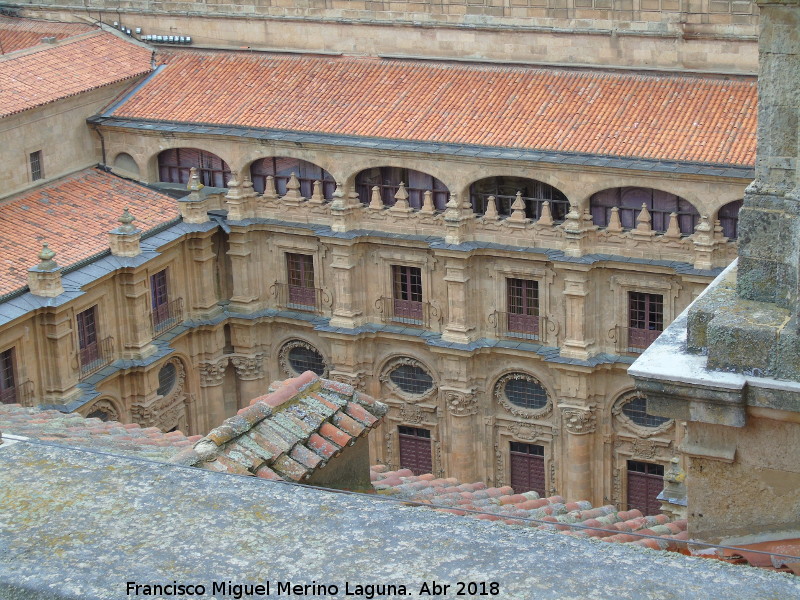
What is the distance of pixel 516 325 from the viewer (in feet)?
137

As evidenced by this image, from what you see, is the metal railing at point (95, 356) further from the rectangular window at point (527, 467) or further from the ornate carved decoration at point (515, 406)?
the rectangular window at point (527, 467)

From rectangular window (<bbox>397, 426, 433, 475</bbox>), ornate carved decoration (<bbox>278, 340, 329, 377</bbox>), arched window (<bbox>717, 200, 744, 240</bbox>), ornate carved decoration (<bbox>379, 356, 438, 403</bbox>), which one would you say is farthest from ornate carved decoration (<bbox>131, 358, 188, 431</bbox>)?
arched window (<bbox>717, 200, 744, 240</bbox>)

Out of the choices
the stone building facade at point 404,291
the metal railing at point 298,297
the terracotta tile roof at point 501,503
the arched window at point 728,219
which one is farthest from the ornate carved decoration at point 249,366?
the terracotta tile roof at point 501,503

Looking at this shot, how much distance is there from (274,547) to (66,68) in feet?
124

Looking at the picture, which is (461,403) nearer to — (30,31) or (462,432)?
(462,432)

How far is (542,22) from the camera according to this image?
42.3 metres

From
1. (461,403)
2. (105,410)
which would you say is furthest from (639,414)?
(105,410)

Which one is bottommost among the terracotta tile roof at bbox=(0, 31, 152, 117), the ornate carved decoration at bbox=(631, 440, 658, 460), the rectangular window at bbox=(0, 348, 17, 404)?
the ornate carved decoration at bbox=(631, 440, 658, 460)

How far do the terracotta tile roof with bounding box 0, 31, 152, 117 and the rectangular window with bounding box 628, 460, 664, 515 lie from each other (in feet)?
63.2

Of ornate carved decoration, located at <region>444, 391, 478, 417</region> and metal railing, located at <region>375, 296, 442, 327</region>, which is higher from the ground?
metal railing, located at <region>375, 296, 442, 327</region>

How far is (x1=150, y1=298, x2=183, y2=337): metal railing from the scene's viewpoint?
42625 mm

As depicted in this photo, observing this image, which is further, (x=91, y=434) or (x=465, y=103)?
(x=465, y=103)

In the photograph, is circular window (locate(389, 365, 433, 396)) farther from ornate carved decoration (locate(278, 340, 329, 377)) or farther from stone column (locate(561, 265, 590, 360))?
stone column (locate(561, 265, 590, 360))

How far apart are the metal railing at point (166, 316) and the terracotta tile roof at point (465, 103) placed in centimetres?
551
